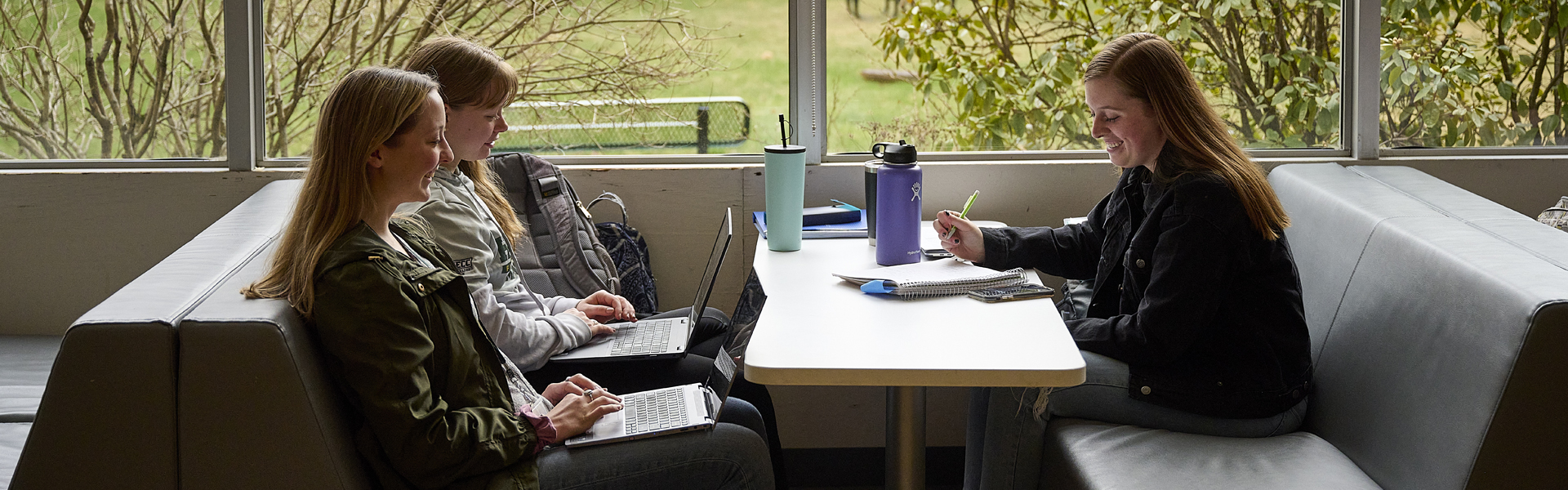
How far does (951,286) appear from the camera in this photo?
192 centimetres

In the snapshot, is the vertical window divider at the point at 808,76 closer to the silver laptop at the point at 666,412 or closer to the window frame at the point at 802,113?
the window frame at the point at 802,113

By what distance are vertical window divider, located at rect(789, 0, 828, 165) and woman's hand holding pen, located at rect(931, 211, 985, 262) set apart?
706mm

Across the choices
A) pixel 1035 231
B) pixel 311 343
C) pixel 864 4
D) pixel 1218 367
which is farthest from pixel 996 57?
pixel 311 343

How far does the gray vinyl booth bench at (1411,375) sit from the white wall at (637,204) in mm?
734

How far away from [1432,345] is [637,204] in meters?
1.75

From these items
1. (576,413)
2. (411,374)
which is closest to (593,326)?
(576,413)

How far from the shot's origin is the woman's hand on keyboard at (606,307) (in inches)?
88.6

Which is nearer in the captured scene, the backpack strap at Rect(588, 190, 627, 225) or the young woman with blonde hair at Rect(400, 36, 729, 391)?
the young woman with blonde hair at Rect(400, 36, 729, 391)

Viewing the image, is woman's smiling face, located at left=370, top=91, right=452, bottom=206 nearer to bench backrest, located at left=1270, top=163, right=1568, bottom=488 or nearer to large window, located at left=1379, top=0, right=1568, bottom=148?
bench backrest, located at left=1270, top=163, right=1568, bottom=488

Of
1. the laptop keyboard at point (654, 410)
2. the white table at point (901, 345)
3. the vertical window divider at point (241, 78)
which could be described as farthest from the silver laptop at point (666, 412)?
the vertical window divider at point (241, 78)

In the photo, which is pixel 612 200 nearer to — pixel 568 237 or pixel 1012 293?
pixel 568 237

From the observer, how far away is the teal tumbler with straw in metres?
2.28

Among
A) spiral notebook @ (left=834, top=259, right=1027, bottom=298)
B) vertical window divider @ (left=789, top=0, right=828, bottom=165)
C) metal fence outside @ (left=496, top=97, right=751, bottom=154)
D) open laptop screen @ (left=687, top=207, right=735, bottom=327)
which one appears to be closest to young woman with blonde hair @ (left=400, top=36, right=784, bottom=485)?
open laptop screen @ (left=687, top=207, right=735, bottom=327)

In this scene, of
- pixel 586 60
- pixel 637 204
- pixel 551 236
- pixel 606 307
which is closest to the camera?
pixel 606 307
